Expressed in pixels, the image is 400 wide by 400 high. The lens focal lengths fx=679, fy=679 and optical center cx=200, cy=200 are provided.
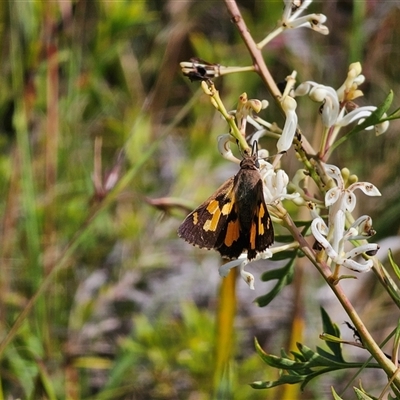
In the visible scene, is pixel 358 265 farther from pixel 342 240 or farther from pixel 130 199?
pixel 130 199

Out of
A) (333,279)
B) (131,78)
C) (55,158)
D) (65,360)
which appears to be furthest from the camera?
(131,78)

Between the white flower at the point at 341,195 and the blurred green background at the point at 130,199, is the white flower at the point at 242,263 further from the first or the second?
the blurred green background at the point at 130,199

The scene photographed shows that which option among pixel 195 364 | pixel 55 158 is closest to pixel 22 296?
pixel 55 158

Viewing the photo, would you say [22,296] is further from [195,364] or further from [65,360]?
[195,364]

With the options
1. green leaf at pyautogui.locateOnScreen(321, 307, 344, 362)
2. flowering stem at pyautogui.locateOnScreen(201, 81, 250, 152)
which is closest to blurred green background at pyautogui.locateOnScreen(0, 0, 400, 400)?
green leaf at pyautogui.locateOnScreen(321, 307, 344, 362)

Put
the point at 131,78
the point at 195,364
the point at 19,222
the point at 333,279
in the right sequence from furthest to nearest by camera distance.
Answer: the point at 131,78 < the point at 19,222 < the point at 195,364 < the point at 333,279

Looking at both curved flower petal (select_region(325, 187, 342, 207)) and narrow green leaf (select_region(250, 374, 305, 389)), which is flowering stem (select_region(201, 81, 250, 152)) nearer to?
curved flower petal (select_region(325, 187, 342, 207))

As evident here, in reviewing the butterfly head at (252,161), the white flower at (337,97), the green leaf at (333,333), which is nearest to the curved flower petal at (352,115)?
the white flower at (337,97)
